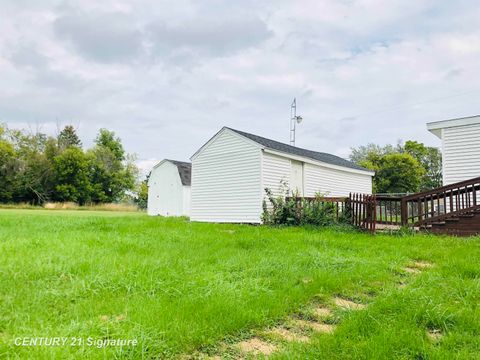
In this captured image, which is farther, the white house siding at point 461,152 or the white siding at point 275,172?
the white siding at point 275,172

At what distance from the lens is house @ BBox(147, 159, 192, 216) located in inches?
879

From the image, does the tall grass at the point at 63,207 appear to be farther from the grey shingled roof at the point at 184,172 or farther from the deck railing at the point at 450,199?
the deck railing at the point at 450,199

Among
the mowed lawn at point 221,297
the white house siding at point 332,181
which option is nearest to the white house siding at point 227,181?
the white house siding at point 332,181

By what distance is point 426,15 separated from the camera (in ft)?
32.5

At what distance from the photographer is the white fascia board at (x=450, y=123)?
998cm

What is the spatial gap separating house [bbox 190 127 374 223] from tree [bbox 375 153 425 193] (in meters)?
16.9

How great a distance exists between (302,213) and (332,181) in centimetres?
605

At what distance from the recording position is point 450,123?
412 inches

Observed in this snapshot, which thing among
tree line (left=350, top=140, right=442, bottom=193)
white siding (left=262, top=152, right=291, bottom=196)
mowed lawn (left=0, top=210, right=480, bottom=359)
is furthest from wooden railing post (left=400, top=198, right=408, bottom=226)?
tree line (left=350, top=140, right=442, bottom=193)

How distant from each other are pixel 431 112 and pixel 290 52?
56.1 ft

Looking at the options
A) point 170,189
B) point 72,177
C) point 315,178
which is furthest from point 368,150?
point 72,177

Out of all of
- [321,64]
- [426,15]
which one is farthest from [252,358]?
[321,64]

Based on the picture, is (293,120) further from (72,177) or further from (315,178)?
(72,177)

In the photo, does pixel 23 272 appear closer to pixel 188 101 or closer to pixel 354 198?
pixel 354 198
